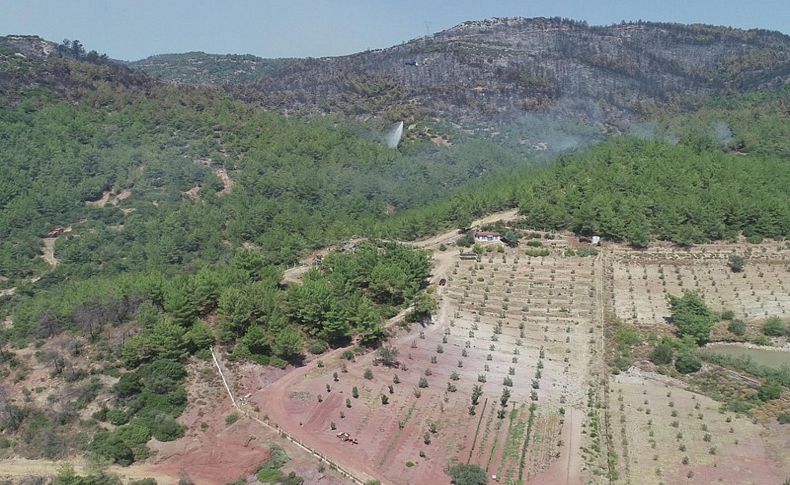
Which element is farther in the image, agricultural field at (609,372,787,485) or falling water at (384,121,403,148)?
falling water at (384,121,403,148)

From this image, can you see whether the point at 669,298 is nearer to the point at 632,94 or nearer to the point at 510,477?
the point at 510,477

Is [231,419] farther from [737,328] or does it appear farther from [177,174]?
[177,174]

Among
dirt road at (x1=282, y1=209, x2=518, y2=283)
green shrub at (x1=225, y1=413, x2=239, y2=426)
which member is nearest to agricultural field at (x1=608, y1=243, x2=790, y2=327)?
dirt road at (x1=282, y1=209, x2=518, y2=283)

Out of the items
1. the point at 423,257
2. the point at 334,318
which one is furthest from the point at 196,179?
the point at 334,318

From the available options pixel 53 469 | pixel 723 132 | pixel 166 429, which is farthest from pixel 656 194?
pixel 53 469

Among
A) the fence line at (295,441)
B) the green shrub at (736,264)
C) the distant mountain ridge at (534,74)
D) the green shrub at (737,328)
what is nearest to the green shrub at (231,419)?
the fence line at (295,441)

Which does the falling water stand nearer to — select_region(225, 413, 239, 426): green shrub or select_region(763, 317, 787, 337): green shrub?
select_region(763, 317, 787, 337): green shrub
